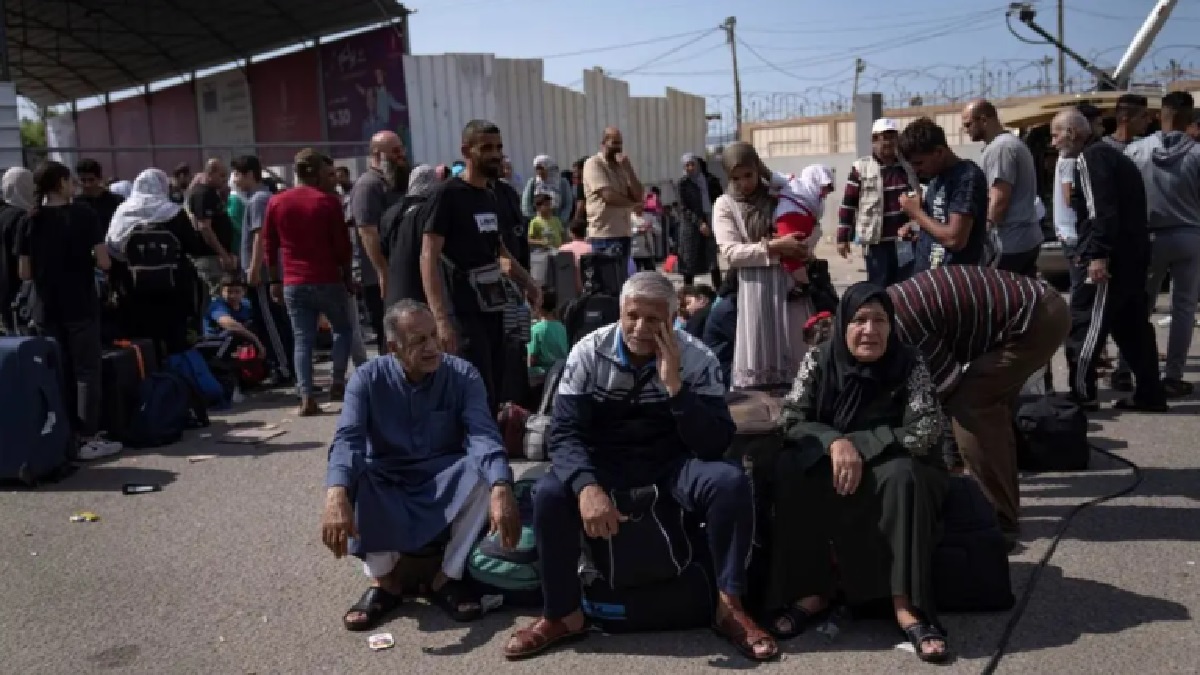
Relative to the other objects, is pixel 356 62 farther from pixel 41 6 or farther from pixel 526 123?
pixel 41 6

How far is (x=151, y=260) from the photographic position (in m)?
8.34

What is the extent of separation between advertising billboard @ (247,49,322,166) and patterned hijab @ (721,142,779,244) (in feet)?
57.0

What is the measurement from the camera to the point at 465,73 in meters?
17.6

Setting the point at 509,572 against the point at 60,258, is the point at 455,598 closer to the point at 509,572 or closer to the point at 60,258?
the point at 509,572

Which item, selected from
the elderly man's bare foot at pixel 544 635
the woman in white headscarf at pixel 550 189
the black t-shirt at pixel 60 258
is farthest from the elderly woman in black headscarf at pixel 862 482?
the woman in white headscarf at pixel 550 189

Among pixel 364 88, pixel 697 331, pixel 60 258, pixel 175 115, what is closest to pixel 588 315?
pixel 697 331

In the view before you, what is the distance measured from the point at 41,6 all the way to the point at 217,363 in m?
17.0

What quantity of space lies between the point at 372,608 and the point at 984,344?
2808 mm

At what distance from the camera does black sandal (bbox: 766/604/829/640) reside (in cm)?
406

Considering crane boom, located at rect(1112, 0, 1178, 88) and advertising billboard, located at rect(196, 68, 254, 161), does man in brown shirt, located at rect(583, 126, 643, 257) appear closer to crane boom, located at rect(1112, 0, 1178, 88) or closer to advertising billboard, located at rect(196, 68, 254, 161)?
crane boom, located at rect(1112, 0, 1178, 88)

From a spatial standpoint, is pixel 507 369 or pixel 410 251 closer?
pixel 410 251

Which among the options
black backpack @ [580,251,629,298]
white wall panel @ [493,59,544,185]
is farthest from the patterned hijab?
white wall panel @ [493,59,544,185]

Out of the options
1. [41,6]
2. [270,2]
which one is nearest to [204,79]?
[41,6]

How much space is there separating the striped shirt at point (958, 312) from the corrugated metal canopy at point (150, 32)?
15.1 meters
